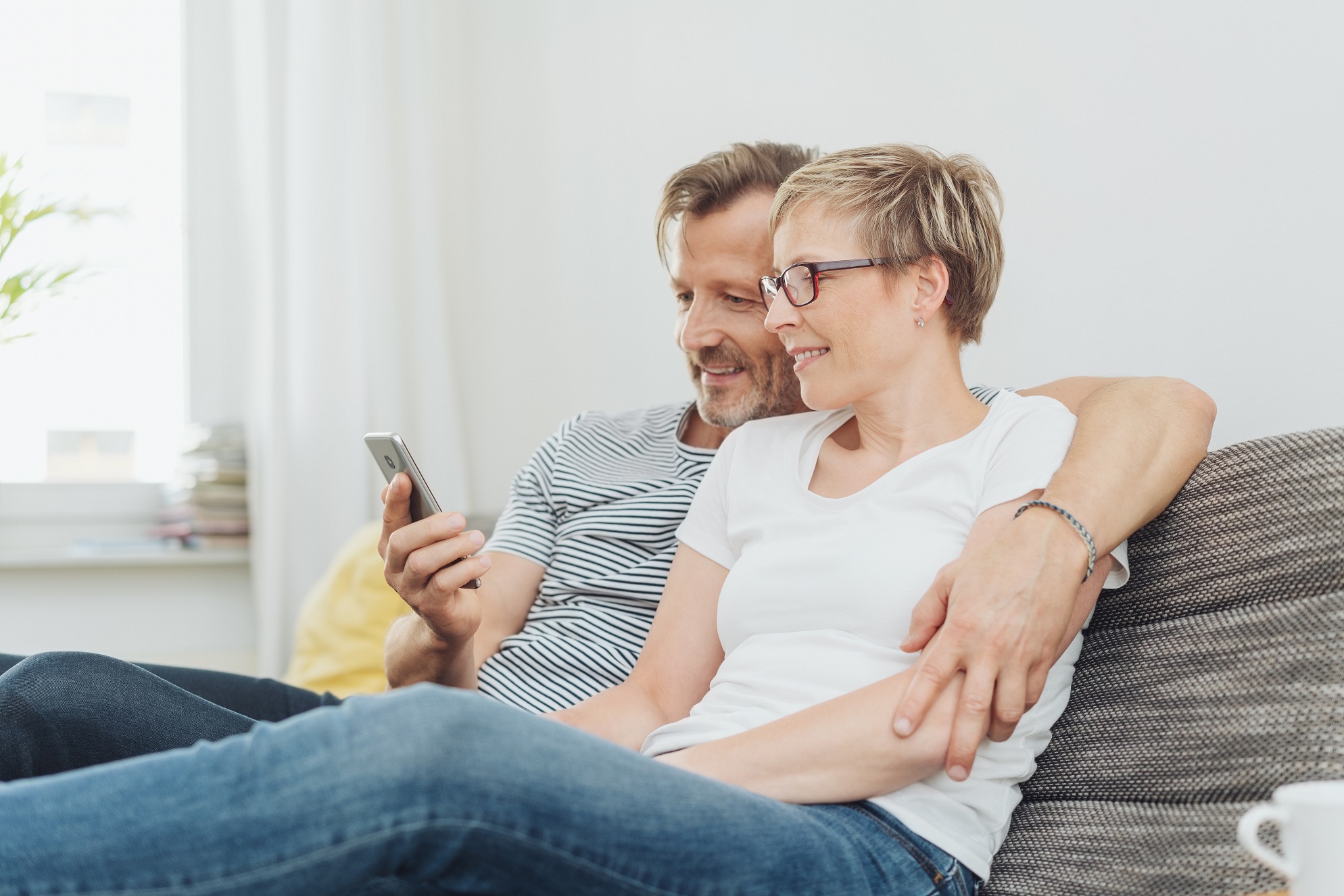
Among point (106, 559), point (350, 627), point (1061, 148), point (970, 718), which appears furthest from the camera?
point (106, 559)

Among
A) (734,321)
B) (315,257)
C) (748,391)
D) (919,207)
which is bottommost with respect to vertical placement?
(748,391)

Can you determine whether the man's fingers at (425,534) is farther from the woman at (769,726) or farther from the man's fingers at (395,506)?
the woman at (769,726)

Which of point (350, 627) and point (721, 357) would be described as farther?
point (350, 627)

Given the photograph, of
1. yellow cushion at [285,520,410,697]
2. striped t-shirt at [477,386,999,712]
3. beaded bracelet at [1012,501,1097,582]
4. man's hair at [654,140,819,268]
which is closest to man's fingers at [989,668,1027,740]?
beaded bracelet at [1012,501,1097,582]

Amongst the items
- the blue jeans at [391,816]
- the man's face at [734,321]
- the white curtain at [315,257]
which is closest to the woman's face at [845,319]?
the man's face at [734,321]

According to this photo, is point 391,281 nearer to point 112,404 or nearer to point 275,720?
point 112,404

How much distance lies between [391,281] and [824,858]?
8.41 ft

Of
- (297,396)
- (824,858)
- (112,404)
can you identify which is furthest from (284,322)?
(824,858)

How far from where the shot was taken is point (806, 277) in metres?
1.24

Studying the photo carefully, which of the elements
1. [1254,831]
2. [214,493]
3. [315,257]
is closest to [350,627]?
[214,493]

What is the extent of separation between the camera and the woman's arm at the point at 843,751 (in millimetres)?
968

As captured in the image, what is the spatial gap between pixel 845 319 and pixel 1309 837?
2.36 feet

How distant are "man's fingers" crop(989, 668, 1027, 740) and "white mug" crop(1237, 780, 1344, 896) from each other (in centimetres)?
31

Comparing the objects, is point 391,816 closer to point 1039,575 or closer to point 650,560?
point 1039,575
